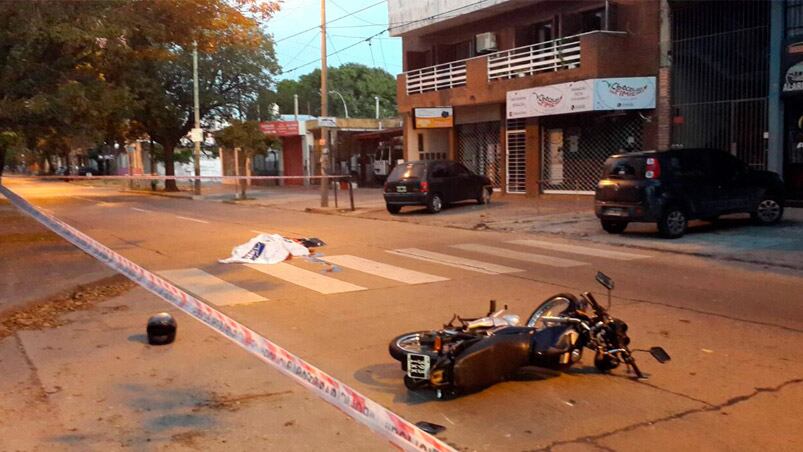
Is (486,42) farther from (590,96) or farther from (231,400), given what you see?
(231,400)

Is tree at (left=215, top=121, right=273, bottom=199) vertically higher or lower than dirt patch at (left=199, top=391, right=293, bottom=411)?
higher

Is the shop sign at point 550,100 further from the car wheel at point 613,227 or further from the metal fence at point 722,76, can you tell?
the car wheel at point 613,227

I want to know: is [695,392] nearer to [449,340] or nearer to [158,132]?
[449,340]

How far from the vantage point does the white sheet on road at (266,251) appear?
12.4 metres

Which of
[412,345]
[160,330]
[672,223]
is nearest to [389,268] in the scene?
[160,330]

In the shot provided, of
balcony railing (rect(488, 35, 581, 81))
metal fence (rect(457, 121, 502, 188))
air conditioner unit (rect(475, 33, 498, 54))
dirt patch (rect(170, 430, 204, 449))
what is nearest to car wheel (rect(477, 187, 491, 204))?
metal fence (rect(457, 121, 502, 188))

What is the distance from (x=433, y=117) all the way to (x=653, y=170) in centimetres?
1482

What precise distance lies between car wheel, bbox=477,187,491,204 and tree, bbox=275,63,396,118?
183 feet

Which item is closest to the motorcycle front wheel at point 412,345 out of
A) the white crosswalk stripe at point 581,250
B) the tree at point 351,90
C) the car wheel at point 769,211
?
the white crosswalk stripe at point 581,250

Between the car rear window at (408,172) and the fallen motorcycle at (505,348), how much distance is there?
15.6 metres

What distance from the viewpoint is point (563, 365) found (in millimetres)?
5883

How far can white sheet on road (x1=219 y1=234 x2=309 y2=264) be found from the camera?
1242 cm

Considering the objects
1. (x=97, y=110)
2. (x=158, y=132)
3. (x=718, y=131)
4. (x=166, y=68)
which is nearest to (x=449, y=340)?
(x=97, y=110)

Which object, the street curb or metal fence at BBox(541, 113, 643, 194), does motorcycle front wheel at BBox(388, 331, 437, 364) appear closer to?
metal fence at BBox(541, 113, 643, 194)
